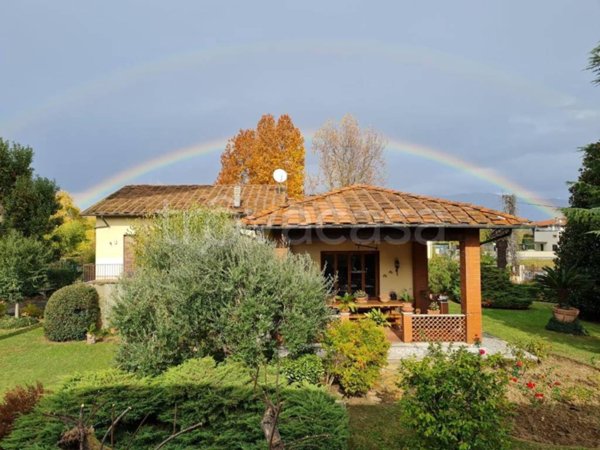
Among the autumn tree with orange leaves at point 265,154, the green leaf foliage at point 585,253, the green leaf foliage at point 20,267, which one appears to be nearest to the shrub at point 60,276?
the green leaf foliage at point 20,267

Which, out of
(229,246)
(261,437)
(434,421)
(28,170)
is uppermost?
(28,170)

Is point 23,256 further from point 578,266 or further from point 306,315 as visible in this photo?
point 578,266

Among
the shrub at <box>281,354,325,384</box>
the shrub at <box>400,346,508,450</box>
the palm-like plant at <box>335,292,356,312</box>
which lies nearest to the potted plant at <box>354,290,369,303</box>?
the palm-like plant at <box>335,292,356,312</box>

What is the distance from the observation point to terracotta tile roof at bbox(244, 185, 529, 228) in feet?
29.8

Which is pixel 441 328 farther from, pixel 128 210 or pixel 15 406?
pixel 128 210

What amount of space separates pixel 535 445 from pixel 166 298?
5863mm

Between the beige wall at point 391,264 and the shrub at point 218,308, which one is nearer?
the shrub at point 218,308

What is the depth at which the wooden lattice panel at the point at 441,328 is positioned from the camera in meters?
A: 9.64

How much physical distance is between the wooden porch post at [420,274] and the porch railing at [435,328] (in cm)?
243

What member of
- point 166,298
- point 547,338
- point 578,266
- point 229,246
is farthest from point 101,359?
point 578,266

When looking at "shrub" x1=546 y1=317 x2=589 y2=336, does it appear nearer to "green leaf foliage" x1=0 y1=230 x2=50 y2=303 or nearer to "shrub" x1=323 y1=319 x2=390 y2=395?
"shrub" x1=323 y1=319 x2=390 y2=395

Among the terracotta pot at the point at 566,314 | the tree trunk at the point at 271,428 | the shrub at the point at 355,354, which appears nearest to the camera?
the tree trunk at the point at 271,428

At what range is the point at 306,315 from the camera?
6.57 m

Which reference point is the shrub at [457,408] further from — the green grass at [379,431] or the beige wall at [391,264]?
the beige wall at [391,264]
